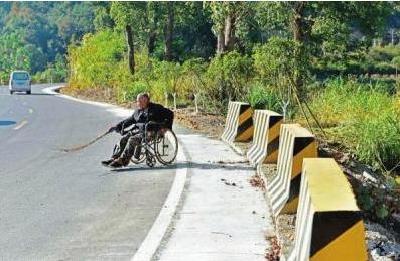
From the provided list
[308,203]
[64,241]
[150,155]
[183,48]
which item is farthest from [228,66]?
[183,48]

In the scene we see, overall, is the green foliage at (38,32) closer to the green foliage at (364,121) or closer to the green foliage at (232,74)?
the green foliage at (232,74)

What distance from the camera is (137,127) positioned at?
39.4ft

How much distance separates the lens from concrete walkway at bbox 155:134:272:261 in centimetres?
659

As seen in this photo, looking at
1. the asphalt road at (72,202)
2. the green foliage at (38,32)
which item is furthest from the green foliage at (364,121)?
the green foliage at (38,32)

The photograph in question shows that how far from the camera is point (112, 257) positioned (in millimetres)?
6570

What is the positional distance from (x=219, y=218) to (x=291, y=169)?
102 cm

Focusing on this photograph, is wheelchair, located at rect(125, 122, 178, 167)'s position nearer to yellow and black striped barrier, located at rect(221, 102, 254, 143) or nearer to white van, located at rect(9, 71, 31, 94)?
yellow and black striped barrier, located at rect(221, 102, 254, 143)

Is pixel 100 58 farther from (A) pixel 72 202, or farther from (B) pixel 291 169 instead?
(B) pixel 291 169

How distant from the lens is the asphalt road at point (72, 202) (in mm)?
7012

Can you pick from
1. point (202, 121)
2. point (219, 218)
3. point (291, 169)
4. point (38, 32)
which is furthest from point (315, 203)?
point (38, 32)

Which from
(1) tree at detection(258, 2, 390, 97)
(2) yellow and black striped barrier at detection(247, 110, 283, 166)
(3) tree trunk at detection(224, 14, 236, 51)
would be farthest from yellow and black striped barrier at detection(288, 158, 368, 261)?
(3) tree trunk at detection(224, 14, 236, 51)

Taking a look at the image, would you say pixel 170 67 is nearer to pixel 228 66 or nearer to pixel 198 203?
pixel 228 66

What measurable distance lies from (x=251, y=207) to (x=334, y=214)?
415 centimetres

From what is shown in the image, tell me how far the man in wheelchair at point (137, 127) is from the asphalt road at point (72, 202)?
28 cm
